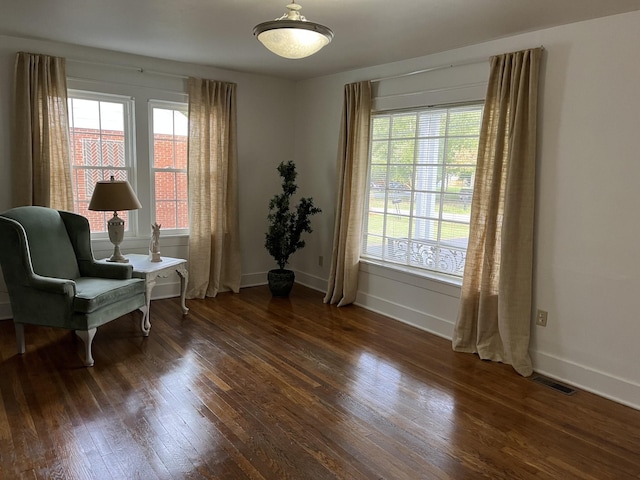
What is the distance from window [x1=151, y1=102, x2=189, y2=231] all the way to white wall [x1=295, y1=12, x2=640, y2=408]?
3.10 metres

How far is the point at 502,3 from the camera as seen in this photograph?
9.09 ft

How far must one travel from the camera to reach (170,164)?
497 cm

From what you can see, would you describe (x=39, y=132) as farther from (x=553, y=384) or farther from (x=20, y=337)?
(x=553, y=384)

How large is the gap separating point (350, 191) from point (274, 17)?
1.96 m

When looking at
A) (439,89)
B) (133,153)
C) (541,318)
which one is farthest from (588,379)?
(133,153)

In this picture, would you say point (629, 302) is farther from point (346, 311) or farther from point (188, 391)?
point (188, 391)

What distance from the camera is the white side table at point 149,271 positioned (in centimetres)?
387

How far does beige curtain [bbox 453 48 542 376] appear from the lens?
10.9ft

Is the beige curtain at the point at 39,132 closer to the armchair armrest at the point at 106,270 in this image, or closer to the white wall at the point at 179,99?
the white wall at the point at 179,99

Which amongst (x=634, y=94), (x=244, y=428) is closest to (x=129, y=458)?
(x=244, y=428)

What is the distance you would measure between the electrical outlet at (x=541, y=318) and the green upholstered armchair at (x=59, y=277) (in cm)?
315

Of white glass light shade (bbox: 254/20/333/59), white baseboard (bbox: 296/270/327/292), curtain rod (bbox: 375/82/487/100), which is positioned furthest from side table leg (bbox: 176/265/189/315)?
curtain rod (bbox: 375/82/487/100)

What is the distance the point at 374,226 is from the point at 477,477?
115 inches

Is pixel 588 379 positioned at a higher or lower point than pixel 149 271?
lower
